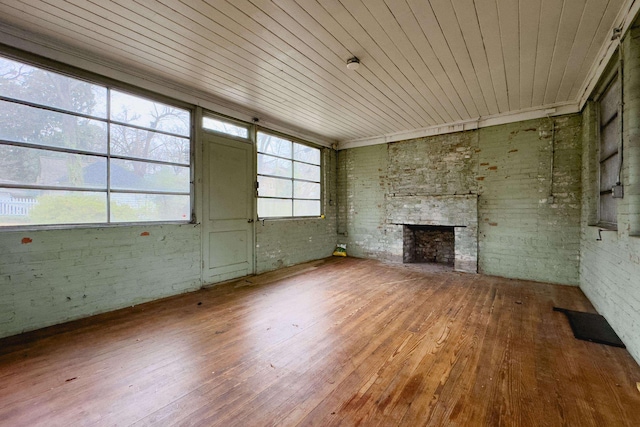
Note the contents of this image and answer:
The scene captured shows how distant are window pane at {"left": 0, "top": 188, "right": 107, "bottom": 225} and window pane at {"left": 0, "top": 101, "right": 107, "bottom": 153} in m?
0.55

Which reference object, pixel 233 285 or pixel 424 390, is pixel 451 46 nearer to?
pixel 424 390

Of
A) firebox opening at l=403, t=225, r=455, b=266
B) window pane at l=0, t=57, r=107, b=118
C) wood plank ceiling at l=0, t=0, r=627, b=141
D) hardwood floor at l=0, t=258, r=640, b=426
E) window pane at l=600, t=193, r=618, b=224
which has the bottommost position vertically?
hardwood floor at l=0, t=258, r=640, b=426

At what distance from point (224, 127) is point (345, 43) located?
2.74 meters

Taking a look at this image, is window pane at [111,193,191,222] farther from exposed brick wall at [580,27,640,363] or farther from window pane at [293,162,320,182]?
exposed brick wall at [580,27,640,363]

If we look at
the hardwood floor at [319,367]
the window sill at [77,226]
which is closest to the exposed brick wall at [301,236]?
the window sill at [77,226]

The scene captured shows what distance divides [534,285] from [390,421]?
441 centimetres

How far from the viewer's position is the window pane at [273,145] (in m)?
5.59

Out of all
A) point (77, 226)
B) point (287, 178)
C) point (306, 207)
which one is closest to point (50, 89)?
point (77, 226)

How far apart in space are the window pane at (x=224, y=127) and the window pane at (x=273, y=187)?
0.89 metres

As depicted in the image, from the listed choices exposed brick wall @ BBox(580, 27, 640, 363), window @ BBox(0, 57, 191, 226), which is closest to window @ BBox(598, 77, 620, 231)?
exposed brick wall @ BBox(580, 27, 640, 363)

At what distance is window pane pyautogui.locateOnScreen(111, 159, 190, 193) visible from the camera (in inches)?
143

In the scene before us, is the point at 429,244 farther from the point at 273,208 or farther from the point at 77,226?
the point at 77,226

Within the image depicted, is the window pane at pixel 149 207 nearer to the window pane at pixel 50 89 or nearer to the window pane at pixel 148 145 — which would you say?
the window pane at pixel 148 145

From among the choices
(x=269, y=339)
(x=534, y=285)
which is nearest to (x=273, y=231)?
(x=269, y=339)
